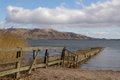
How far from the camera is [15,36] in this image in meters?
22.8

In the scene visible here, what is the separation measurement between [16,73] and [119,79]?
523cm

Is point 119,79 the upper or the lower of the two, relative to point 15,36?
lower

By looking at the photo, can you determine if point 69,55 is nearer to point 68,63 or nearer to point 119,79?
point 68,63

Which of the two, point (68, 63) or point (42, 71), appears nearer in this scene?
point (42, 71)

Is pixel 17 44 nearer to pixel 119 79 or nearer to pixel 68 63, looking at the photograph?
pixel 68 63

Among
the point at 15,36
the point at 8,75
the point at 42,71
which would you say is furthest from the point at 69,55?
the point at 8,75

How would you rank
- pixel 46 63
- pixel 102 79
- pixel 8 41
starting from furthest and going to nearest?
pixel 8 41 → pixel 46 63 → pixel 102 79

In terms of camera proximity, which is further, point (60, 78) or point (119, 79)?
point (119, 79)

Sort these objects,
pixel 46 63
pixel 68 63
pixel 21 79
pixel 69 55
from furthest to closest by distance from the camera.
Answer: pixel 69 55 < pixel 68 63 < pixel 46 63 < pixel 21 79

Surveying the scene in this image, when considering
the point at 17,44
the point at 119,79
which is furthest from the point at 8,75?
the point at 17,44

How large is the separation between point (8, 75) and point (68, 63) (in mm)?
11380

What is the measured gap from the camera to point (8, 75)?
1552cm

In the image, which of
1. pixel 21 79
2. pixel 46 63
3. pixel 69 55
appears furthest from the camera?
pixel 69 55

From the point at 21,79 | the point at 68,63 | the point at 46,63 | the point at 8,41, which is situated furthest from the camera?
the point at 68,63
